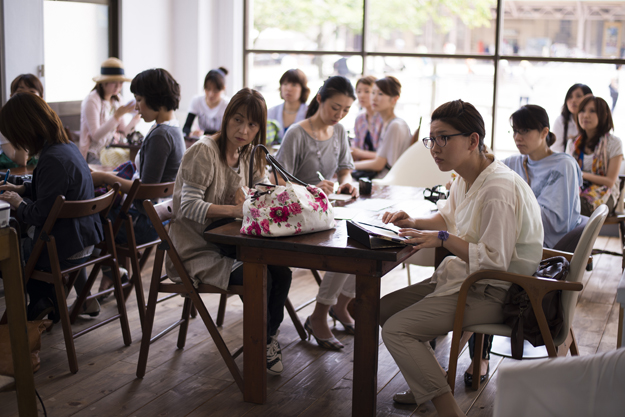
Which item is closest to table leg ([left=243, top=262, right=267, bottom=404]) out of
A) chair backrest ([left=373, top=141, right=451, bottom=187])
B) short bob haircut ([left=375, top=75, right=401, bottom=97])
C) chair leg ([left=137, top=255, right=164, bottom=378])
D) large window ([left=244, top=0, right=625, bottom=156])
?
chair leg ([left=137, top=255, right=164, bottom=378])

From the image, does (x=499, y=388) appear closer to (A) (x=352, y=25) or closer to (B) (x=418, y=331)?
(B) (x=418, y=331)

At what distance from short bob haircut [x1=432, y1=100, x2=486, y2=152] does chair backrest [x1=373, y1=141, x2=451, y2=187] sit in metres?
1.91

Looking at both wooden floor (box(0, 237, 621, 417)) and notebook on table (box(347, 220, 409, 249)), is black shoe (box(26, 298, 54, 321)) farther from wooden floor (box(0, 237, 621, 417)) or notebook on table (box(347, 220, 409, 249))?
notebook on table (box(347, 220, 409, 249))

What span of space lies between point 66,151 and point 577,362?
227cm

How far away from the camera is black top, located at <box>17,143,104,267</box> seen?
2797 millimetres

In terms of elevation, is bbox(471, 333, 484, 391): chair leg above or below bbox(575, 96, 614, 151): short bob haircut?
below

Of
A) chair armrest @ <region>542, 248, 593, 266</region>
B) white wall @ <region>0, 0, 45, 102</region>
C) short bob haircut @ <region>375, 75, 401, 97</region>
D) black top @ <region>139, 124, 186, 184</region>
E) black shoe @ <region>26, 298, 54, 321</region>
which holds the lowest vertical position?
black shoe @ <region>26, 298, 54, 321</region>

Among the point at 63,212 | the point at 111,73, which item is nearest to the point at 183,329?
the point at 63,212

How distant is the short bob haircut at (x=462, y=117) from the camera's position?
2.27 meters

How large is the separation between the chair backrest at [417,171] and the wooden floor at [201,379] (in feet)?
4.12

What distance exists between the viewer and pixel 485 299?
2287mm

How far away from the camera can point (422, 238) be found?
222 cm

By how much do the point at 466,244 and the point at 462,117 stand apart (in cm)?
45

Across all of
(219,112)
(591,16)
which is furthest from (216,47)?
(591,16)
